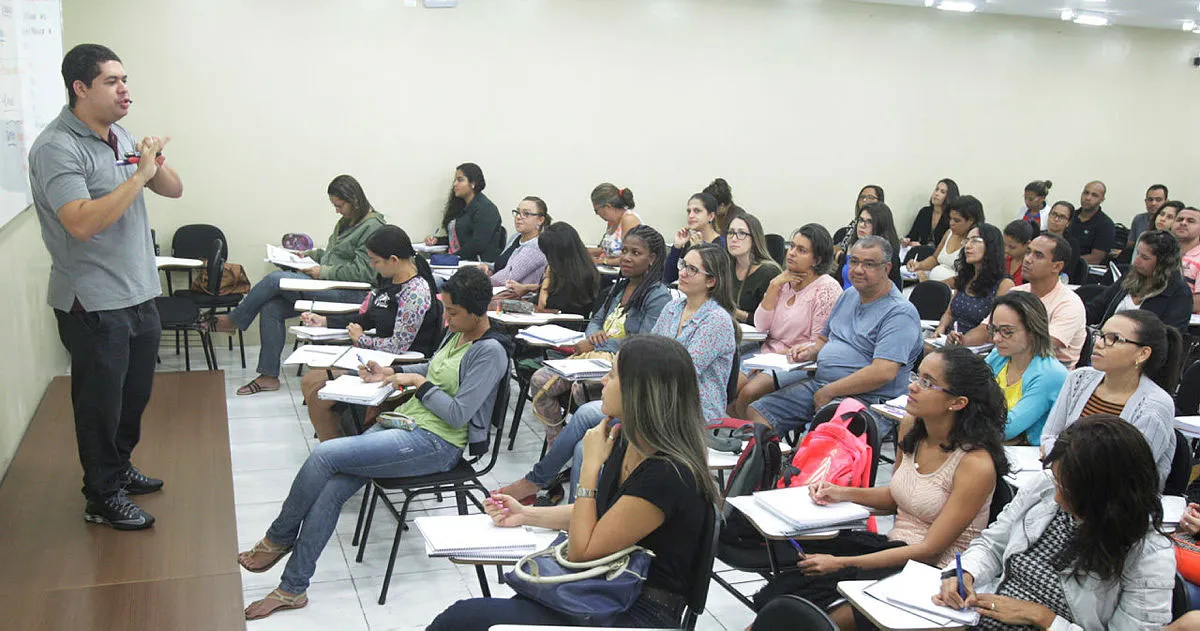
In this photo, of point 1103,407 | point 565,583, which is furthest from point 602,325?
point 565,583

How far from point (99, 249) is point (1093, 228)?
8636 mm

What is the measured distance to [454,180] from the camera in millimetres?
7512

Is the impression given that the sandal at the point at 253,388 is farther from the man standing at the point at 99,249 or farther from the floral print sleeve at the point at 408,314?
the man standing at the point at 99,249

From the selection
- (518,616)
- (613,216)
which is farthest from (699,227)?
(518,616)

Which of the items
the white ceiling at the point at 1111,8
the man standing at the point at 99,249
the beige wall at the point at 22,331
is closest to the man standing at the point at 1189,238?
the white ceiling at the point at 1111,8

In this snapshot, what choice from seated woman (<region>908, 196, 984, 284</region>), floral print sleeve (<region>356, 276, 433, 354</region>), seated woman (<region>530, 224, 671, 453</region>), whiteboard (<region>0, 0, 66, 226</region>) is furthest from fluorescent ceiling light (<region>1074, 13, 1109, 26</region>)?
whiteboard (<region>0, 0, 66, 226</region>)

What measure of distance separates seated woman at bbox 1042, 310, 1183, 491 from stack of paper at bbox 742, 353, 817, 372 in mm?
1232

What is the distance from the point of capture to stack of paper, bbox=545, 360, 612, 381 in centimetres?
400

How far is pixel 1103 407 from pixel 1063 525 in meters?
1.07

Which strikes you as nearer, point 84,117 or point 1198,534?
point 1198,534

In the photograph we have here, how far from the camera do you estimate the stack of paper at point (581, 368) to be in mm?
4000

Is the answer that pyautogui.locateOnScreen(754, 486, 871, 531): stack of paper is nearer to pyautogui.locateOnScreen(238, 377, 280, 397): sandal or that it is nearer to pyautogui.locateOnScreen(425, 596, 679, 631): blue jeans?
pyautogui.locateOnScreen(425, 596, 679, 631): blue jeans

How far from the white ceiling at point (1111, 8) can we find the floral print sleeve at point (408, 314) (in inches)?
239

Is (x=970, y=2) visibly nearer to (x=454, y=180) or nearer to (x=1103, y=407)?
(x=454, y=180)
